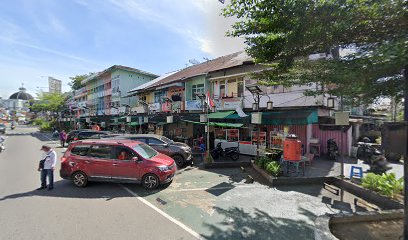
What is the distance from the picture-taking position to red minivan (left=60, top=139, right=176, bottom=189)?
7.67 m

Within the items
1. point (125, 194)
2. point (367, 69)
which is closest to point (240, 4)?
point (367, 69)

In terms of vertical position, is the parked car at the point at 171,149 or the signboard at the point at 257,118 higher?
the signboard at the point at 257,118

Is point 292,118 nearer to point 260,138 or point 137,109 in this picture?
point 260,138

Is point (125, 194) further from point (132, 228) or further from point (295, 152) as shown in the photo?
point (295, 152)

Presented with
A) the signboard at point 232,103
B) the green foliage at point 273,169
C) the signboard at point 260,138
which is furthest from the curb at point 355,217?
the signboard at point 232,103

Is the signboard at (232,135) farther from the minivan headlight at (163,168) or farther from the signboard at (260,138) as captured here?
the minivan headlight at (163,168)

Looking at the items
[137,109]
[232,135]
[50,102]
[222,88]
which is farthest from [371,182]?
[50,102]

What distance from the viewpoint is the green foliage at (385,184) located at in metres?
6.44

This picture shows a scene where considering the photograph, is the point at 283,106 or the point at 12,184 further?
the point at 283,106

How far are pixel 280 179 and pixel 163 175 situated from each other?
452 cm

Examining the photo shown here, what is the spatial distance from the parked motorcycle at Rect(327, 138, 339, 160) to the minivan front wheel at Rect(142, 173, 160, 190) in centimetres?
1028

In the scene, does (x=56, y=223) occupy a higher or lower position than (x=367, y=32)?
lower

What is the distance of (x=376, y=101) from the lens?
5.61 meters

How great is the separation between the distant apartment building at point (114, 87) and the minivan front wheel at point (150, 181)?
21.7 m
